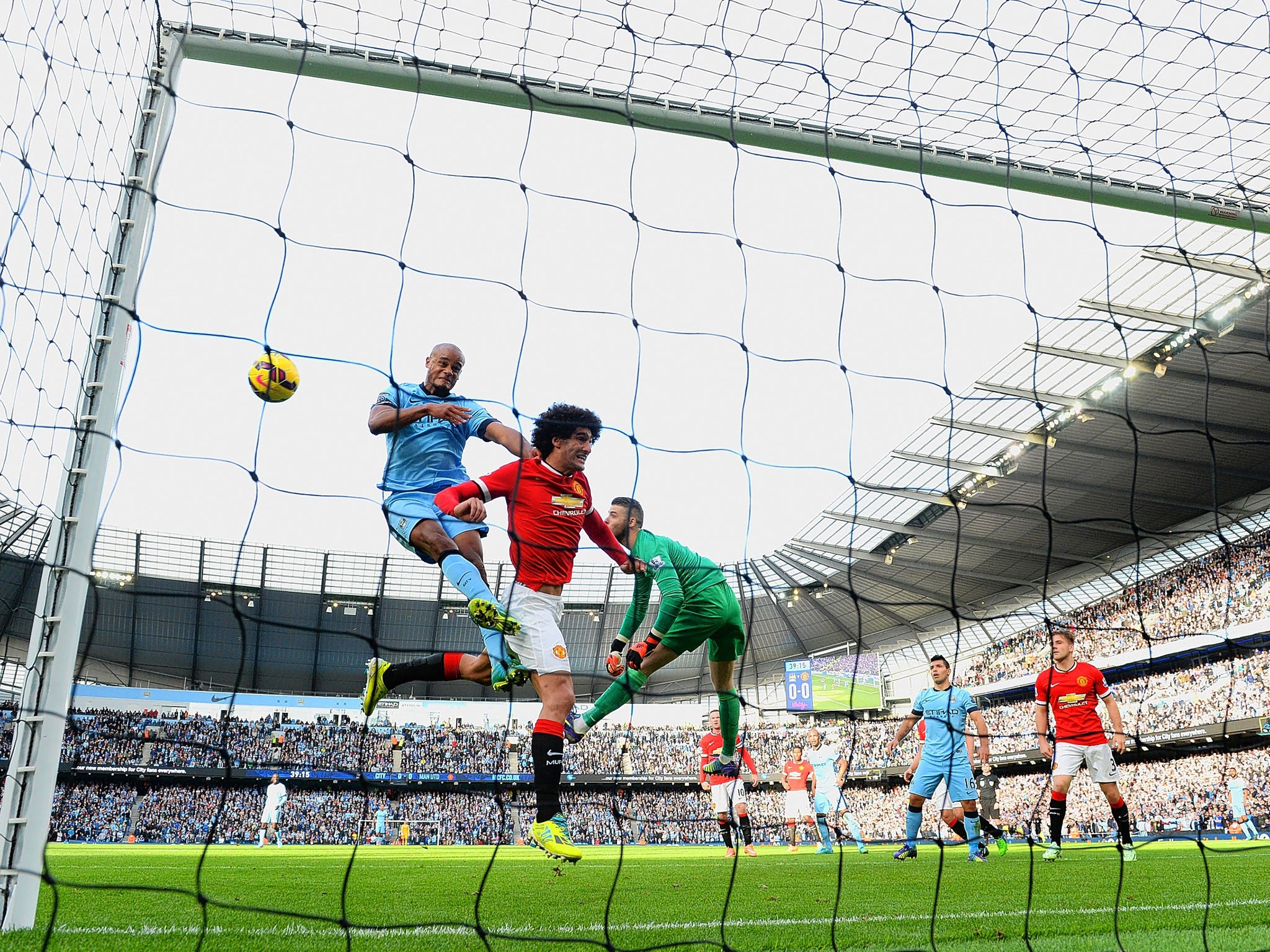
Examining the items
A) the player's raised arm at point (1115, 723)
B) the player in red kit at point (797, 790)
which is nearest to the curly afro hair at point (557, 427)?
the player's raised arm at point (1115, 723)

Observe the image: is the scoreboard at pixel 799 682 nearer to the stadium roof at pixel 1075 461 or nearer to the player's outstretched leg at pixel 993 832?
the stadium roof at pixel 1075 461

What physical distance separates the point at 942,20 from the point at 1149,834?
21831mm

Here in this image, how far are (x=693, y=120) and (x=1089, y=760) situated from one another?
622cm

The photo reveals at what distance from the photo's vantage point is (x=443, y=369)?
4867 mm

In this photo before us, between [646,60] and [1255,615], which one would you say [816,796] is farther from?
[1255,615]

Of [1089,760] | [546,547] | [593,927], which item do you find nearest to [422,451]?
[546,547]

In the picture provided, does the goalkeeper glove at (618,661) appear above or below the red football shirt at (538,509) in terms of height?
below

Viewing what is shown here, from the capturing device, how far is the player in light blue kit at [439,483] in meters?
4.41

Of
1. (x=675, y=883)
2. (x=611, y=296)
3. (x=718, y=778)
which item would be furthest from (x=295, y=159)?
(x=718, y=778)

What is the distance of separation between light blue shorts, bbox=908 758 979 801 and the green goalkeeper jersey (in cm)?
379

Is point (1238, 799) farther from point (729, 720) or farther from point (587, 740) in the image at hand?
point (587, 740)

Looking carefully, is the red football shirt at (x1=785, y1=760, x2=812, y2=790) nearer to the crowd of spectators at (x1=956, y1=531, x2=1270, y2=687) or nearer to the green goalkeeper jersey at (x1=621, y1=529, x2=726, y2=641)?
the green goalkeeper jersey at (x1=621, y1=529, x2=726, y2=641)

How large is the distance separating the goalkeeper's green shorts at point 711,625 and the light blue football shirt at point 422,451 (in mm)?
1526

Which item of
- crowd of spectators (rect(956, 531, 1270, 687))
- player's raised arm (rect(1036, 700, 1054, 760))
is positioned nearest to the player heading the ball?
player's raised arm (rect(1036, 700, 1054, 760))
